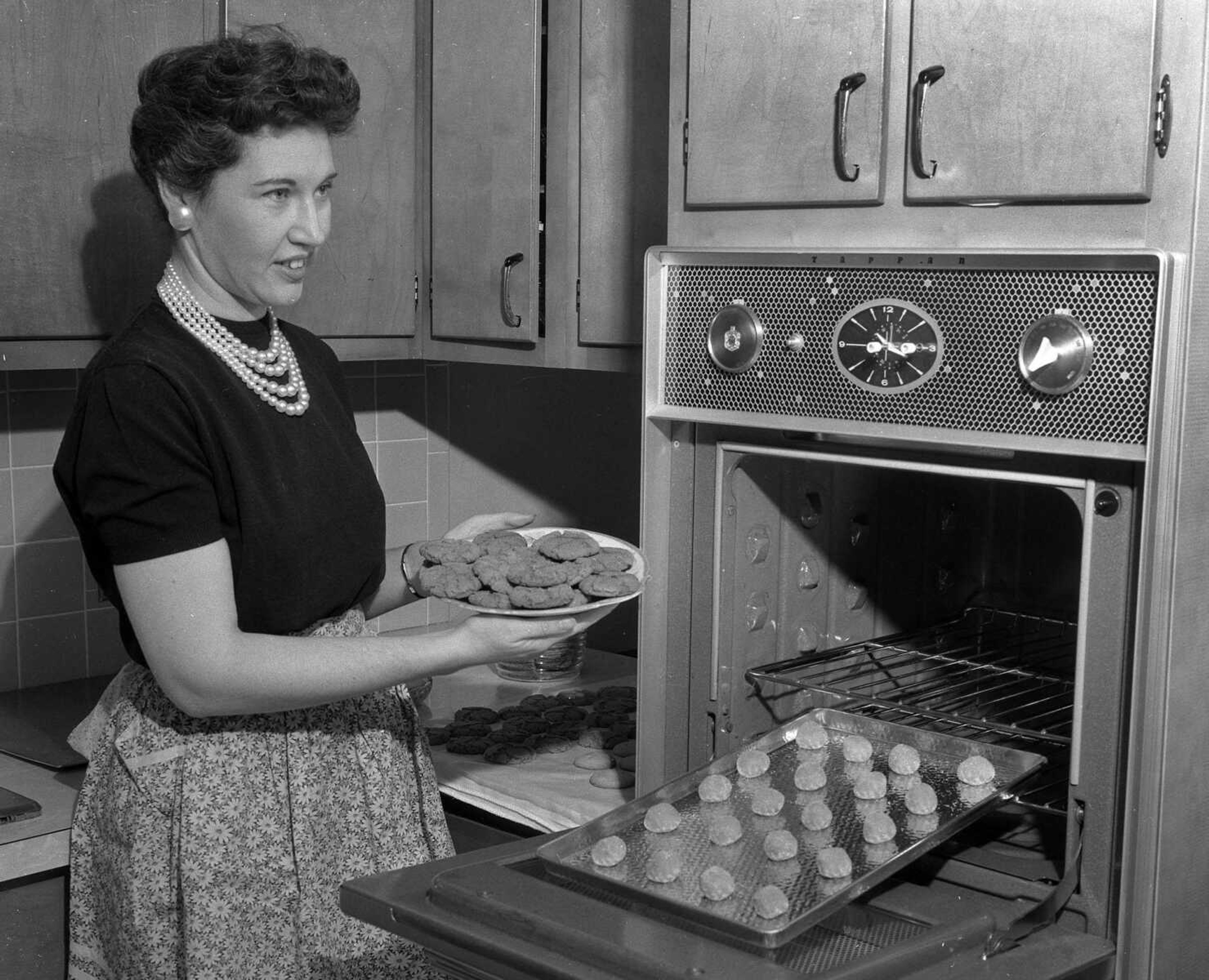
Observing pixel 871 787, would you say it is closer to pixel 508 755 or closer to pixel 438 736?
pixel 508 755

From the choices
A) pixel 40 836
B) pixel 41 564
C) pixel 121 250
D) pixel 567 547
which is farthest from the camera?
pixel 41 564

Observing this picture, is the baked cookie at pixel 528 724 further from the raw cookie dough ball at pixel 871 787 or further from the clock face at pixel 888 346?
the clock face at pixel 888 346

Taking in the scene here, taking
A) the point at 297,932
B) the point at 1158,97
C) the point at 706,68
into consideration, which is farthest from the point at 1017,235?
the point at 297,932

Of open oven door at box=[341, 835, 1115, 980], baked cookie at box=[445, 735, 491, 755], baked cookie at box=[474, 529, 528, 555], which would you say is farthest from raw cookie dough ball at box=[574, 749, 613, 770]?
open oven door at box=[341, 835, 1115, 980]

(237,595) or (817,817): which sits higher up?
(237,595)

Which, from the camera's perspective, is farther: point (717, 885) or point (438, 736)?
point (438, 736)

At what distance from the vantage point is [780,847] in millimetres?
1224

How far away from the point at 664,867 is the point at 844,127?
0.73 meters

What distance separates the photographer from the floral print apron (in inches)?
58.2

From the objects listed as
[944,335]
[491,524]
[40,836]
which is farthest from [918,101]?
[40,836]

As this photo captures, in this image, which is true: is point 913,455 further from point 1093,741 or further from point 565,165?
point 565,165

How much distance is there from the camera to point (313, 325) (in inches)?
83.9

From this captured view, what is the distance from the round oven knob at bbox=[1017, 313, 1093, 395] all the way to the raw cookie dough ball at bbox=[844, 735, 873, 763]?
0.41m

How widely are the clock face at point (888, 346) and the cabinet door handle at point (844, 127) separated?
0.44 feet
